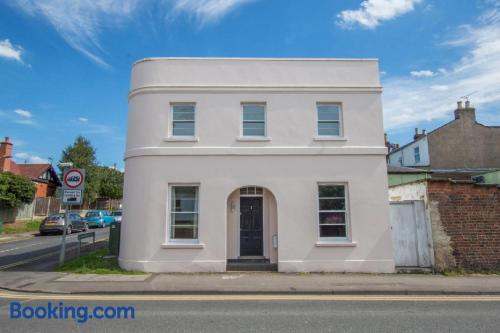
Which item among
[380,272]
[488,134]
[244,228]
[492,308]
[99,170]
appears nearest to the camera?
[492,308]

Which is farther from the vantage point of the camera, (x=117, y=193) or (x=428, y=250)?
(x=117, y=193)

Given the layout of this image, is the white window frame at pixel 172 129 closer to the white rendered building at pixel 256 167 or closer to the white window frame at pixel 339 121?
the white rendered building at pixel 256 167

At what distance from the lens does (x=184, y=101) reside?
1161cm

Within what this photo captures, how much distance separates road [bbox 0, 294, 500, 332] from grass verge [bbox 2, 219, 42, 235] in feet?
64.5

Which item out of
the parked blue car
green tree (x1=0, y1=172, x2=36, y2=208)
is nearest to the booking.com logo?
green tree (x1=0, y1=172, x2=36, y2=208)

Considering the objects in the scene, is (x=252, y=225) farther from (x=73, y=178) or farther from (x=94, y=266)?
(x=73, y=178)

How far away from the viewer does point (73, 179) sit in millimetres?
11680

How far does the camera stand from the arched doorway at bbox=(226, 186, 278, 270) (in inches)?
444

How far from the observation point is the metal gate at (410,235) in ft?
35.1

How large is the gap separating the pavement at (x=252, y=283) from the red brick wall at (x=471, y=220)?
68cm

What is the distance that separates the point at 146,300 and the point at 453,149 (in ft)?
96.4

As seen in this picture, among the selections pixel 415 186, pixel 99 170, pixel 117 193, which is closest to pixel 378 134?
pixel 415 186

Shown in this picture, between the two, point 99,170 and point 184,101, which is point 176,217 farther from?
point 99,170

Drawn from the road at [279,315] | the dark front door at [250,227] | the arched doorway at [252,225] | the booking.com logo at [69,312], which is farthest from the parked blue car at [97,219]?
the booking.com logo at [69,312]
